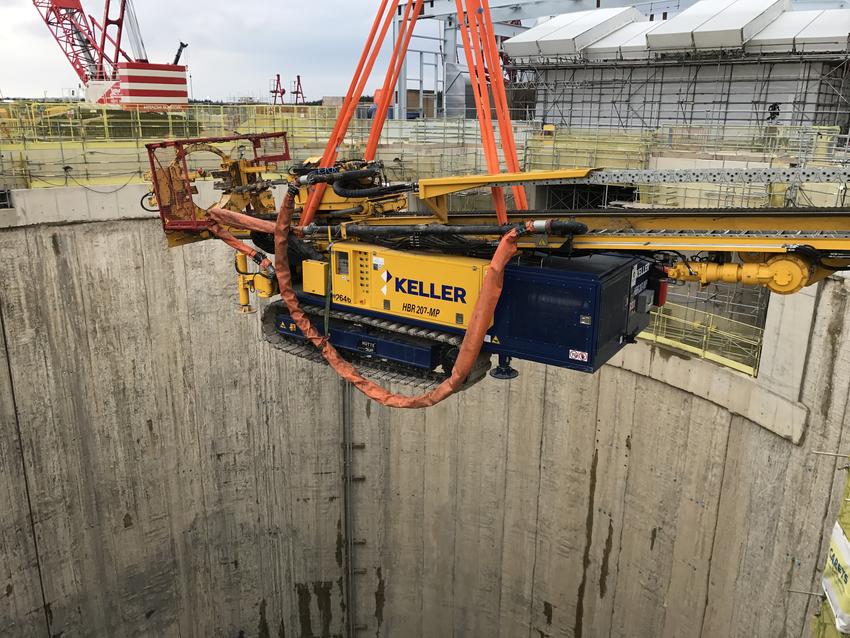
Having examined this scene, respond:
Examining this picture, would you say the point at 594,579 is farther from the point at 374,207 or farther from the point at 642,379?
the point at 374,207

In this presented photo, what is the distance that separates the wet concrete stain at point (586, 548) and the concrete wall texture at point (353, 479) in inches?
1.6

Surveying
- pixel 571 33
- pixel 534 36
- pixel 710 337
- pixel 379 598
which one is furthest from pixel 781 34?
pixel 379 598

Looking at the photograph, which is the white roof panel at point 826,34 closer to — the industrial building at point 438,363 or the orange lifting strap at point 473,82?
the industrial building at point 438,363

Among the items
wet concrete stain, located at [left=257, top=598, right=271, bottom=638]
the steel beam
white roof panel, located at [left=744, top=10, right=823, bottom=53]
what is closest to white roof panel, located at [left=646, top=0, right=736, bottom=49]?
white roof panel, located at [left=744, top=10, right=823, bottom=53]

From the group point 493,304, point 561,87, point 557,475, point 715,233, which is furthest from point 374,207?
point 561,87

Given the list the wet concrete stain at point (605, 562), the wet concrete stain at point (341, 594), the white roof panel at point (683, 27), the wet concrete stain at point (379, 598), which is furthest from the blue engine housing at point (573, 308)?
the white roof panel at point (683, 27)

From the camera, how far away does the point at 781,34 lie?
18.2 metres

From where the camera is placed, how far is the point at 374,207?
30.6 ft

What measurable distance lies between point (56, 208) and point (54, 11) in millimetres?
27570

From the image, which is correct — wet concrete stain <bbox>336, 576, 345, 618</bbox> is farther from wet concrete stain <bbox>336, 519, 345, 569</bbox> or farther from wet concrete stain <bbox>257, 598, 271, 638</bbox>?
wet concrete stain <bbox>257, 598, 271, 638</bbox>

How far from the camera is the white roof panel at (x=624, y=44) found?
816 inches

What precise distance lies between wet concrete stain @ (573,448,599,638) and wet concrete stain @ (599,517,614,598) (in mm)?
342

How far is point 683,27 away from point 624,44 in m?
1.98

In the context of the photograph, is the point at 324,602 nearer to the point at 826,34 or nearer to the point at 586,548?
the point at 586,548
